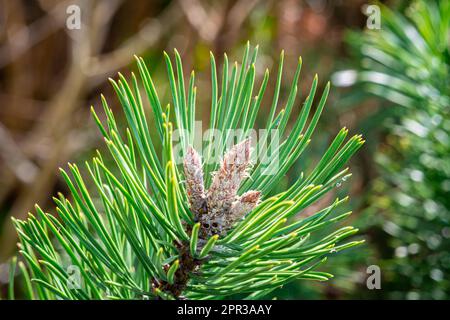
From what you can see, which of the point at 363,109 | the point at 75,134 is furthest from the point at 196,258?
the point at 75,134

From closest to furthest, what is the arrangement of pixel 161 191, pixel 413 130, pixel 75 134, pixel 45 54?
pixel 161 191 → pixel 413 130 → pixel 75 134 → pixel 45 54

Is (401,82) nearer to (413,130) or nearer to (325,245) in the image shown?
(413,130)
